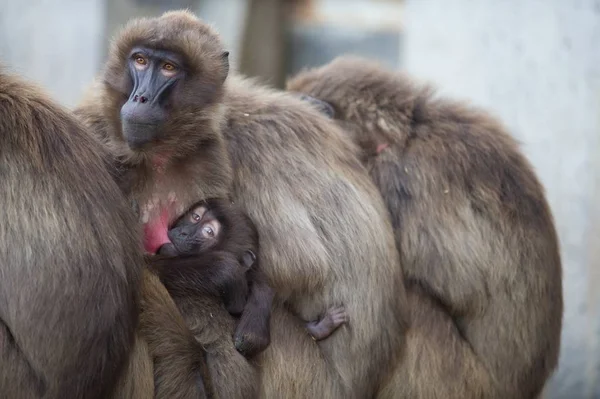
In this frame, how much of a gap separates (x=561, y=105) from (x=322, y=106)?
2.14m

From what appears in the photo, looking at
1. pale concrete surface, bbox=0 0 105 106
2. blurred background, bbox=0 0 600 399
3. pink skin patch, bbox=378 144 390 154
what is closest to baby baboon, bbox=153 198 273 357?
pink skin patch, bbox=378 144 390 154

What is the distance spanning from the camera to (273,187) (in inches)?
188

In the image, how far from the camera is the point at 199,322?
4.49 m

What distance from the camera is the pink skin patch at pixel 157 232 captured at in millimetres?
4586

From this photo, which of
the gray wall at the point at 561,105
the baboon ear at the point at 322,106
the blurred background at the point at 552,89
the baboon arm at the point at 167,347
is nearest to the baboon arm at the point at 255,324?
the baboon arm at the point at 167,347

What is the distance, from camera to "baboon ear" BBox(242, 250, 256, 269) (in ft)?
15.0

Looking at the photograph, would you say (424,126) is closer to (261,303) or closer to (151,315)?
(261,303)

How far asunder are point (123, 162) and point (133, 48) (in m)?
0.50

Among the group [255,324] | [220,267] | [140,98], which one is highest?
[140,98]

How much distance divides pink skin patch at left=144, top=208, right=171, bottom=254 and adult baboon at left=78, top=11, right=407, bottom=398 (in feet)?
0.04

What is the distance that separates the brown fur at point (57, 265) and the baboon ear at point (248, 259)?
1.83 feet

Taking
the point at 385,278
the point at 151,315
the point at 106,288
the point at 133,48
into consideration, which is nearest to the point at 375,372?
the point at 385,278

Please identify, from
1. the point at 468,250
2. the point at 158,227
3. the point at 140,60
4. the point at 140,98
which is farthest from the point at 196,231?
the point at 468,250

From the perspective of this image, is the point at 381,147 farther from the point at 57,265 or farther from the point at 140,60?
the point at 57,265
